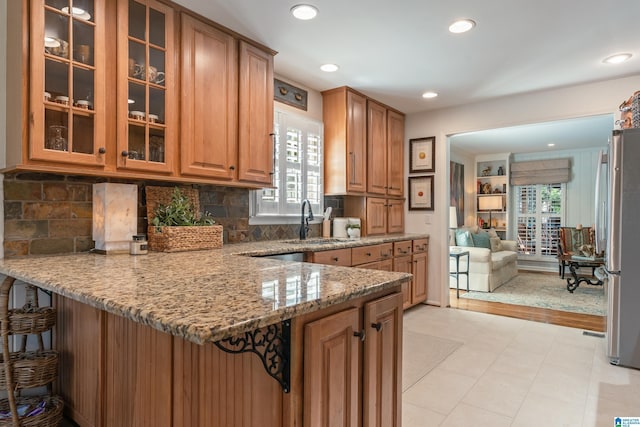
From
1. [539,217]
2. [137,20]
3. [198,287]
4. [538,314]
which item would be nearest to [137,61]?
[137,20]

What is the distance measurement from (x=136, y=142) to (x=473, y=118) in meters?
3.66

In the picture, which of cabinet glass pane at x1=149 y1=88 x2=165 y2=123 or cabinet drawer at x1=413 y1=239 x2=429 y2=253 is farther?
cabinet drawer at x1=413 y1=239 x2=429 y2=253

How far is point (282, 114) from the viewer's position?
3.46 m

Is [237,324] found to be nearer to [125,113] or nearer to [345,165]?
[125,113]

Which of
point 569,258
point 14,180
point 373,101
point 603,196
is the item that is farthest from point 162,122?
point 569,258

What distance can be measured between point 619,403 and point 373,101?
3.34 metres

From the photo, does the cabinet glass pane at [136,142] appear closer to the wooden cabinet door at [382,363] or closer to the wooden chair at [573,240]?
the wooden cabinet door at [382,363]

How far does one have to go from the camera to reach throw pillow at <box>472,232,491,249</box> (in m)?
5.98

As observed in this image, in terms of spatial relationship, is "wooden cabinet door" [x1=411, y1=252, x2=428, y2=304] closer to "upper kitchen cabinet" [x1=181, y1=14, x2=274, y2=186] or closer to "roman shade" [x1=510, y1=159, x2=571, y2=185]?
"upper kitchen cabinet" [x1=181, y1=14, x2=274, y2=186]

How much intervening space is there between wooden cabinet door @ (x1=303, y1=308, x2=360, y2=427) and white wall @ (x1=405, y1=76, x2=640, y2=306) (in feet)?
11.7

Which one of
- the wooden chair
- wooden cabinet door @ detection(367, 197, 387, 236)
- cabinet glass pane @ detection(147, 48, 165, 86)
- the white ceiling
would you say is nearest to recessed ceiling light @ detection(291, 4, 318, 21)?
the white ceiling

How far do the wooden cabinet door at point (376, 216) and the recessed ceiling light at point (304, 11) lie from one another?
216 cm

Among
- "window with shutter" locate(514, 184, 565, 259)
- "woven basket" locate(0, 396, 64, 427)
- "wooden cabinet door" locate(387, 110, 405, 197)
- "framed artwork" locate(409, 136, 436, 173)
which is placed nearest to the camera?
"woven basket" locate(0, 396, 64, 427)

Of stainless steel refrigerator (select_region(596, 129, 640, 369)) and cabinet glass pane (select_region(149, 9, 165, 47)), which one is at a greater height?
cabinet glass pane (select_region(149, 9, 165, 47))
